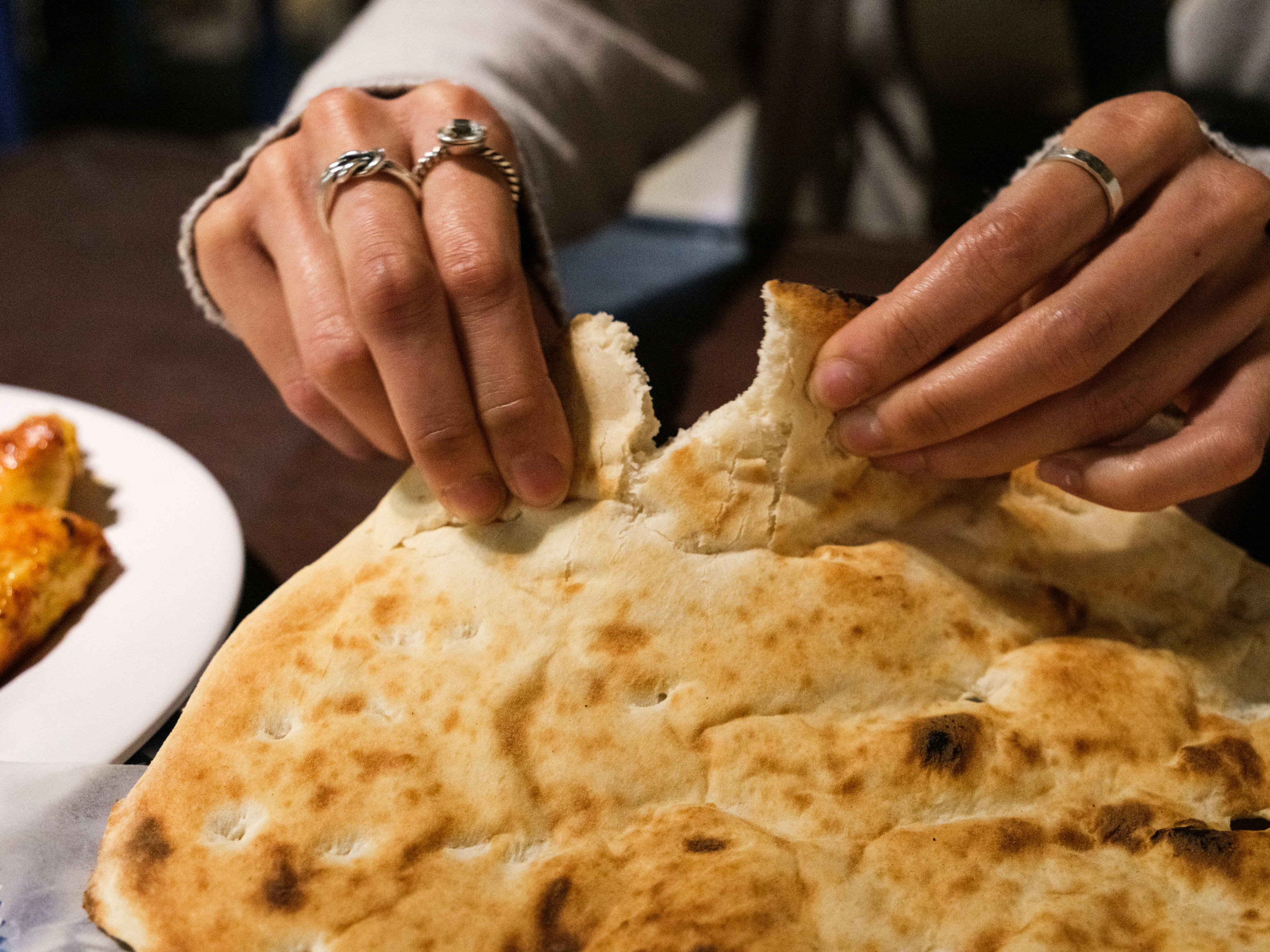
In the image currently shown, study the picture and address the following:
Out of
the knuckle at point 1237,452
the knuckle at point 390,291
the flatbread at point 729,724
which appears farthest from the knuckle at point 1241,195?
the knuckle at point 390,291

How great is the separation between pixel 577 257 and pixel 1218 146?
1300 mm

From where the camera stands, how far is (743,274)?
1895 mm

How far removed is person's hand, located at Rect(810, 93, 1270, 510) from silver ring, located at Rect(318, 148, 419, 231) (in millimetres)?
484

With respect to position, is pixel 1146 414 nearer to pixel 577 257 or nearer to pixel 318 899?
pixel 318 899

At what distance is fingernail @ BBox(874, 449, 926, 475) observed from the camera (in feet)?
3.10

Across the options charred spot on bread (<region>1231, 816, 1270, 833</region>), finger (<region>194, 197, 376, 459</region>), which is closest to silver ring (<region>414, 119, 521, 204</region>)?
finger (<region>194, 197, 376, 459</region>)

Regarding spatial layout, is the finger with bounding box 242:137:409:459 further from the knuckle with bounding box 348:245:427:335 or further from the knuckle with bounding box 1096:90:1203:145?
the knuckle with bounding box 1096:90:1203:145

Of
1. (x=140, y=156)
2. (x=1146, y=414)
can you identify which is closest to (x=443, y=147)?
(x=1146, y=414)

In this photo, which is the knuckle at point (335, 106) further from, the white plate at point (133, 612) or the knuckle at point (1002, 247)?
the knuckle at point (1002, 247)

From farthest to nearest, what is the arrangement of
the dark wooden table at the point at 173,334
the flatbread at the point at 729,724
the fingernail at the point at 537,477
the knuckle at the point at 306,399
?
the dark wooden table at the point at 173,334 < the knuckle at the point at 306,399 < the fingernail at the point at 537,477 < the flatbread at the point at 729,724

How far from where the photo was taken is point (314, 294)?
997 millimetres

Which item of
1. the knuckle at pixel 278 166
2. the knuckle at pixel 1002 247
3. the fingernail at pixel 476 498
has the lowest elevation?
the fingernail at pixel 476 498

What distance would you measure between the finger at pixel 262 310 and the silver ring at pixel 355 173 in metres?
0.18

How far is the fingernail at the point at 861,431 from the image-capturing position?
2.97 ft
